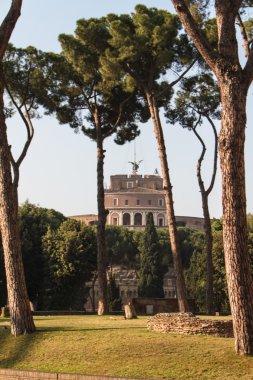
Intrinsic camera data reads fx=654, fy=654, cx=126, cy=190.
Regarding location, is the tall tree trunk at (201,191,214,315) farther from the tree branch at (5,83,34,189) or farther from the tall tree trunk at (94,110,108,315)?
the tree branch at (5,83,34,189)

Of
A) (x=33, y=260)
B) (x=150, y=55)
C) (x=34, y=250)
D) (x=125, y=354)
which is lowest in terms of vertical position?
(x=125, y=354)

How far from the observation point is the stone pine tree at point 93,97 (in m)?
19.2

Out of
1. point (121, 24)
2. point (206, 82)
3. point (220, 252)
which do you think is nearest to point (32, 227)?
point (220, 252)

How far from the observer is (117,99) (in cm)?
2112

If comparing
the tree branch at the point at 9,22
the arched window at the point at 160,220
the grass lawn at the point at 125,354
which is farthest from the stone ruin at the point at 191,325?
the arched window at the point at 160,220

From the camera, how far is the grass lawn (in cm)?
813

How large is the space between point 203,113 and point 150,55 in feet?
16.1

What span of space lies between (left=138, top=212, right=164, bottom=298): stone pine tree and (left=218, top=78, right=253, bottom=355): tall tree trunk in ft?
123

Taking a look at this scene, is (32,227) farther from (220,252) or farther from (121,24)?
(121,24)

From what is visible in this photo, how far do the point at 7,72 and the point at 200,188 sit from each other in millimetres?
7414

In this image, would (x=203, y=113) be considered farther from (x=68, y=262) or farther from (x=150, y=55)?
(x=68, y=262)

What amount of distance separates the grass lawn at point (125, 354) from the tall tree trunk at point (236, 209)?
0.53 metres

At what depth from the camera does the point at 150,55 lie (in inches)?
716

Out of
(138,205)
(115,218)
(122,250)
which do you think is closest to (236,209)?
(122,250)
